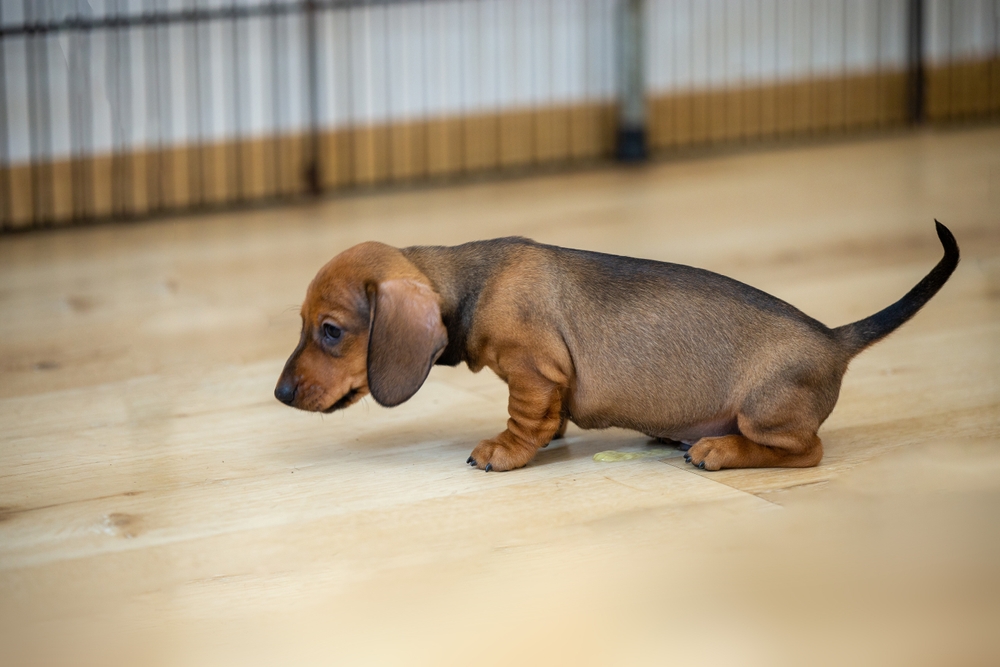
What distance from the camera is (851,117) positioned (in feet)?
25.4

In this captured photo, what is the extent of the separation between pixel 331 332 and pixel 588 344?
0.54 meters

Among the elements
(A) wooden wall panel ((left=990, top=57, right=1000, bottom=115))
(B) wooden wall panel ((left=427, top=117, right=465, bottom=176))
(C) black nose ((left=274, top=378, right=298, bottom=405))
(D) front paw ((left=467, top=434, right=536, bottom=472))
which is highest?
(A) wooden wall panel ((left=990, top=57, right=1000, bottom=115))

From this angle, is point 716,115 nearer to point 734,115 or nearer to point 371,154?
point 734,115

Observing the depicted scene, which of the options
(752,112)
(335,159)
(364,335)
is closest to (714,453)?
(364,335)

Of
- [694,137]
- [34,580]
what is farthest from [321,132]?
[34,580]

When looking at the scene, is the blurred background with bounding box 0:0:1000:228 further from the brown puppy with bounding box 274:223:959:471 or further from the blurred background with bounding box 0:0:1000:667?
the brown puppy with bounding box 274:223:959:471

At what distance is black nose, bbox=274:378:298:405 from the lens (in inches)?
105

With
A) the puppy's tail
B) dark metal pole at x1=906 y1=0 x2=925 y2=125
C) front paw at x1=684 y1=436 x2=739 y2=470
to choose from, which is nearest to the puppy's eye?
front paw at x1=684 y1=436 x2=739 y2=470

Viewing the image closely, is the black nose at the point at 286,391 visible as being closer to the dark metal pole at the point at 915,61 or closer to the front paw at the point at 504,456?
the front paw at the point at 504,456

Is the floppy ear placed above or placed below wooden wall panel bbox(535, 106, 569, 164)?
below

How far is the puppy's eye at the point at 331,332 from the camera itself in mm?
2645

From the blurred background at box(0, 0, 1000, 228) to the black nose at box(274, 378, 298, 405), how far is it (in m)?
3.47

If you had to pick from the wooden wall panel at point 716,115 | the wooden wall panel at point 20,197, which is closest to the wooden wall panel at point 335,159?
the wooden wall panel at point 20,197

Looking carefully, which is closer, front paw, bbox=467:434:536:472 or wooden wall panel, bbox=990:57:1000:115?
front paw, bbox=467:434:536:472
